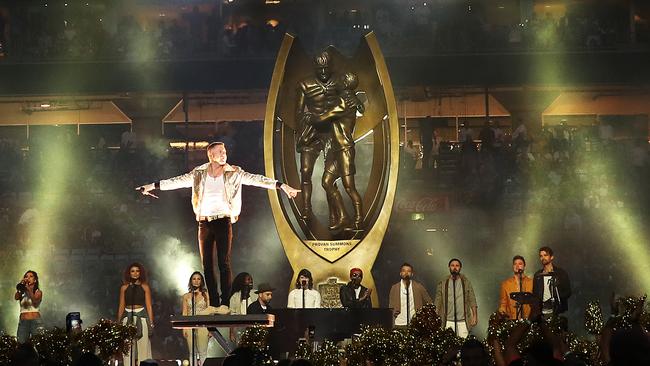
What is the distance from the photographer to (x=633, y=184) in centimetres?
2270

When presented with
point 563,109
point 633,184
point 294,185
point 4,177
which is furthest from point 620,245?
point 4,177

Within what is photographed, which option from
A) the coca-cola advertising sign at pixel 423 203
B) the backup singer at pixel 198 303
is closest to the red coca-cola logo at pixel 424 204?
the coca-cola advertising sign at pixel 423 203

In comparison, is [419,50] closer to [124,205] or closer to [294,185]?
[124,205]

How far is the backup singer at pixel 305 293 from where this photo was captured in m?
15.8

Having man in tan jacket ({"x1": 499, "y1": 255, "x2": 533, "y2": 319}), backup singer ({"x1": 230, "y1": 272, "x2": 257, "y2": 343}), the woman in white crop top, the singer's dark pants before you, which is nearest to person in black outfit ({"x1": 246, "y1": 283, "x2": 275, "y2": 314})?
backup singer ({"x1": 230, "y1": 272, "x2": 257, "y2": 343})

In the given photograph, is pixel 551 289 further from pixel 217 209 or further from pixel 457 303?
pixel 217 209

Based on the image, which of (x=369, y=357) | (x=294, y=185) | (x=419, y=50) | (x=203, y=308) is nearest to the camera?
(x=369, y=357)

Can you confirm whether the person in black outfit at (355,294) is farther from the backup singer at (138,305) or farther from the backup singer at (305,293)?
the backup singer at (138,305)

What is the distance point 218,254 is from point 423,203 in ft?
36.1

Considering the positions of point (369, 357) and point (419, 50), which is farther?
point (419, 50)

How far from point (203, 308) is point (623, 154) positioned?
10.9m

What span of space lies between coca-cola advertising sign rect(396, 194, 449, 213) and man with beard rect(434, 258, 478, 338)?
23.2ft

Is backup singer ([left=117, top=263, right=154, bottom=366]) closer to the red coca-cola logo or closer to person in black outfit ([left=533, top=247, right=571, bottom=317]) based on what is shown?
person in black outfit ([left=533, top=247, right=571, bottom=317])

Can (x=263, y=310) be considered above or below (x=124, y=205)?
below
